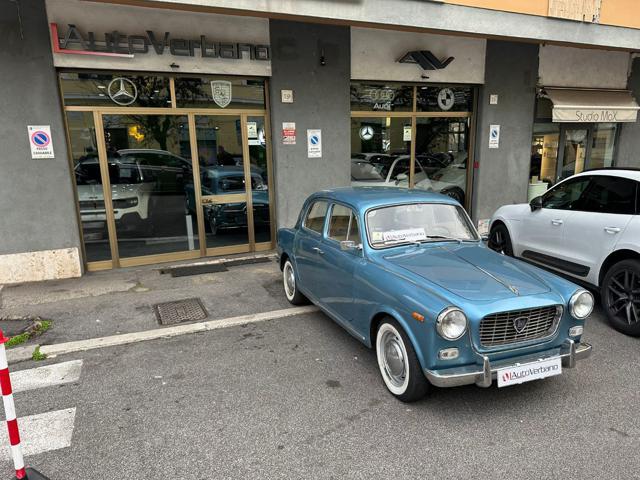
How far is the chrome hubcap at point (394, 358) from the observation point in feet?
11.6

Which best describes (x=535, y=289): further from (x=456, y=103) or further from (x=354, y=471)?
(x=456, y=103)

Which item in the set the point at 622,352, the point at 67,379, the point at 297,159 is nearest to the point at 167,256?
the point at 297,159

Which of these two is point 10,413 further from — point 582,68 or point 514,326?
point 582,68

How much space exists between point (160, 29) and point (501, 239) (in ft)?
20.7

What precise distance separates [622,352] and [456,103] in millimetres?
6662

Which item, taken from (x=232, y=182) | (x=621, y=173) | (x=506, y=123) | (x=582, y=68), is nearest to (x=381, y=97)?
(x=506, y=123)

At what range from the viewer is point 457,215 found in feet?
15.3

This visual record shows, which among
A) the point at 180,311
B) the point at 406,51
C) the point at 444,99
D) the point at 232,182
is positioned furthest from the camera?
the point at 444,99

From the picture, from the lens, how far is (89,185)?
7191 millimetres

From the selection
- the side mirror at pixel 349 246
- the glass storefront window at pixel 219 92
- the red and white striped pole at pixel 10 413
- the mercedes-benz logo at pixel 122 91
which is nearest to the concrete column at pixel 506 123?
the glass storefront window at pixel 219 92

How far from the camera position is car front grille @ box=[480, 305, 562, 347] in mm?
3232

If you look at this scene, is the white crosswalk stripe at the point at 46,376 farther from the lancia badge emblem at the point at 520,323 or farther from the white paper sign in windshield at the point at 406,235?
the lancia badge emblem at the point at 520,323

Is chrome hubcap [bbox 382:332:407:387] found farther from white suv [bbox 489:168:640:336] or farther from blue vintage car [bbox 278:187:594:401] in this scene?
white suv [bbox 489:168:640:336]

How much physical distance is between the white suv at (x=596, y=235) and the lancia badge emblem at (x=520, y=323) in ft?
7.36
